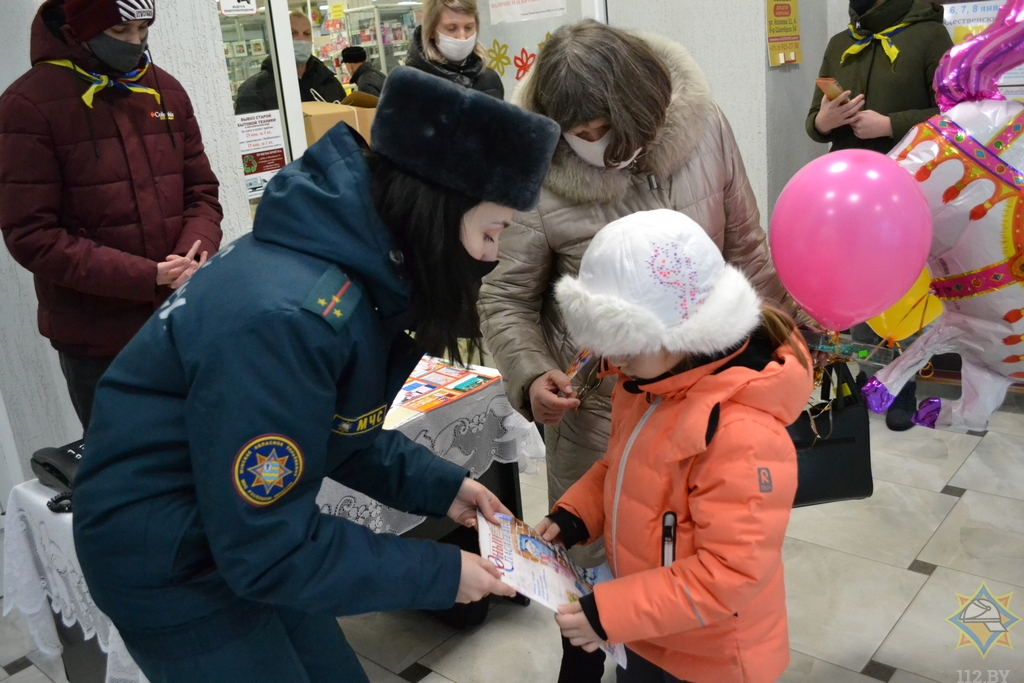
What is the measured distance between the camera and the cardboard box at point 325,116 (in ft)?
11.9

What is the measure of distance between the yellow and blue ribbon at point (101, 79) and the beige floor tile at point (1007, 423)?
3429 millimetres

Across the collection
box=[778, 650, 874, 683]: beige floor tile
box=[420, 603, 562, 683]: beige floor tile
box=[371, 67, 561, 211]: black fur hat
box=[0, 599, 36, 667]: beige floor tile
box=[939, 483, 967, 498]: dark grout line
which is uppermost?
box=[371, 67, 561, 211]: black fur hat

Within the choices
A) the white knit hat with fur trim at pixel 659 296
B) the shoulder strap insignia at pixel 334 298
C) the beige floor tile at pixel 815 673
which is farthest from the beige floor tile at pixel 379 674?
the shoulder strap insignia at pixel 334 298

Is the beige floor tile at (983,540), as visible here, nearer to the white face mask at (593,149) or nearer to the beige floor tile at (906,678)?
the beige floor tile at (906,678)

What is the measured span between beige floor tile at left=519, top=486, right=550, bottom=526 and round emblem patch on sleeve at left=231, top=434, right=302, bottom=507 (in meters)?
2.16

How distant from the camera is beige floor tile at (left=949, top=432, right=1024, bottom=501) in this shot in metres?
3.06

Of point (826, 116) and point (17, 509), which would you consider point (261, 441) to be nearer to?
point (17, 509)

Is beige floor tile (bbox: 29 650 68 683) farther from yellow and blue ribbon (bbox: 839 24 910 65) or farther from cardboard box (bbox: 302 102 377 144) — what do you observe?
yellow and blue ribbon (bbox: 839 24 910 65)

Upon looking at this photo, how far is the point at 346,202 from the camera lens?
41.1 inches

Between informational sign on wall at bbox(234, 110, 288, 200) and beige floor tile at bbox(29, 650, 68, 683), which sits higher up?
informational sign on wall at bbox(234, 110, 288, 200)

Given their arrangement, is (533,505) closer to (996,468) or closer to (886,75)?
(996,468)

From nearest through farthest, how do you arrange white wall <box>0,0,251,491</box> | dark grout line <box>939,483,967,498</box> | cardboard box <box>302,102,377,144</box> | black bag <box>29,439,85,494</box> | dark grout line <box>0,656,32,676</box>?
1. black bag <box>29,439,85,494</box>
2. dark grout line <box>0,656,32,676</box>
3. white wall <box>0,0,251,491</box>
4. dark grout line <box>939,483,967,498</box>
5. cardboard box <box>302,102,377,144</box>

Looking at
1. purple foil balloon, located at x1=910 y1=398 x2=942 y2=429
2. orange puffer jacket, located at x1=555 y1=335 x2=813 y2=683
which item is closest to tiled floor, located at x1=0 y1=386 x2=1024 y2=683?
purple foil balloon, located at x1=910 y1=398 x2=942 y2=429

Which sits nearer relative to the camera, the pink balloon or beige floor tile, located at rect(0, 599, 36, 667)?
the pink balloon
